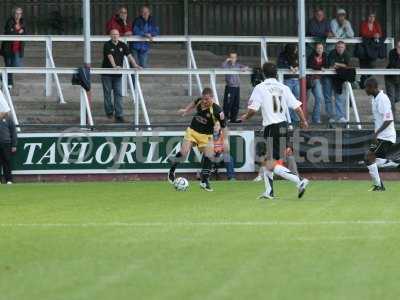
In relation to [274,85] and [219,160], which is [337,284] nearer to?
[274,85]

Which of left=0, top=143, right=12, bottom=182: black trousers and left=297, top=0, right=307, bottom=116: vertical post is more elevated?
left=297, top=0, right=307, bottom=116: vertical post

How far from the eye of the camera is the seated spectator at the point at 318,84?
3064 centimetres

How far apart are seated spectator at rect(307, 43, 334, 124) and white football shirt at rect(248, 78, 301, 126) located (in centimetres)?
989

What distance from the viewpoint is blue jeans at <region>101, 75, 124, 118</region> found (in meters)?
30.2

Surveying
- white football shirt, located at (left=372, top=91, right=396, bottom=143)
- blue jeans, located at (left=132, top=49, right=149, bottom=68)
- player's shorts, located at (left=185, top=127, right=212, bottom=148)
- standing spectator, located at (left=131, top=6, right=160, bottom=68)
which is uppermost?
standing spectator, located at (left=131, top=6, right=160, bottom=68)

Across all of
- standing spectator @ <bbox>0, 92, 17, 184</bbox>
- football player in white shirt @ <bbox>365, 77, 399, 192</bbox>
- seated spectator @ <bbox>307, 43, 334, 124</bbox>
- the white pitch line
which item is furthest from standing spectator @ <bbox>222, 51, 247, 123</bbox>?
the white pitch line

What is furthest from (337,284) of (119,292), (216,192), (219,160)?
(219,160)

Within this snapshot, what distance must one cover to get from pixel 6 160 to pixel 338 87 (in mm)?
7818

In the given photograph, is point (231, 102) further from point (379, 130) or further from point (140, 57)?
point (379, 130)

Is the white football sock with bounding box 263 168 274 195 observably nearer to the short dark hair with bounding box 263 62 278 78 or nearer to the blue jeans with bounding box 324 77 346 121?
the short dark hair with bounding box 263 62 278 78

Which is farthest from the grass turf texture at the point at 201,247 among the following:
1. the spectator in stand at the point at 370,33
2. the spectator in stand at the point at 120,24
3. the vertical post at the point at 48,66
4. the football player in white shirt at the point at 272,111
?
the spectator in stand at the point at 370,33

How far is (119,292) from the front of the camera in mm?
10133

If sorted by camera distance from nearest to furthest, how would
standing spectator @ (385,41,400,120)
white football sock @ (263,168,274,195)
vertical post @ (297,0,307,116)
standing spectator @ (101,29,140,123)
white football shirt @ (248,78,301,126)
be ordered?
white football sock @ (263,168,274,195)
white football shirt @ (248,78,301,126)
vertical post @ (297,0,307,116)
standing spectator @ (101,29,140,123)
standing spectator @ (385,41,400,120)

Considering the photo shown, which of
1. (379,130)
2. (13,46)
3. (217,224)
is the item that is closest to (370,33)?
(13,46)
